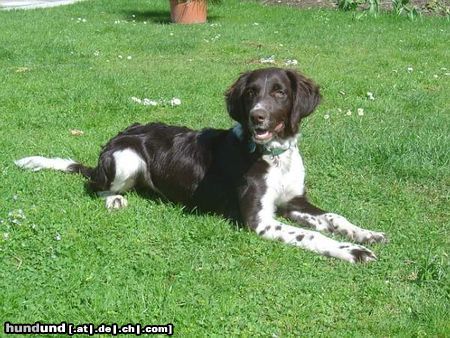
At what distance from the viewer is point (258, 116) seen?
456 centimetres

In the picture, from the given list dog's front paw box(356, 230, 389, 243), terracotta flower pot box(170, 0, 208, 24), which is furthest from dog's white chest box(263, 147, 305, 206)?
terracotta flower pot box(170, 0, 208, 24)

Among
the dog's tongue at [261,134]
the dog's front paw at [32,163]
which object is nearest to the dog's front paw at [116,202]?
the dog's front paw at [32,163]

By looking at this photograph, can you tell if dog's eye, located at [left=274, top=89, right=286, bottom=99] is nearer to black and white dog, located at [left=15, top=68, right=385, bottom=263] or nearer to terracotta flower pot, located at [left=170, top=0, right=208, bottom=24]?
black and white dog, located at [left=15, top=68, right=385, bottom=263]

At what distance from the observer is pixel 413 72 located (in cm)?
967

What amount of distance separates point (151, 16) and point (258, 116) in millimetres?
12124

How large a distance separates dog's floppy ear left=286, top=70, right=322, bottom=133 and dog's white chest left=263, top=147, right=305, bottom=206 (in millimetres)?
224

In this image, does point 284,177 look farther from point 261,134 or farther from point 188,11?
point 188,11

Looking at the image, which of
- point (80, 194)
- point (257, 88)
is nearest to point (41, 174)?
point (80, 194)

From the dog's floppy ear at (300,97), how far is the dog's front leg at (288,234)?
1.98ft

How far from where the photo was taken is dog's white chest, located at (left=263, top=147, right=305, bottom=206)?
191 inches

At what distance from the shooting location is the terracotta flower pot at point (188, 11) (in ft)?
47.8

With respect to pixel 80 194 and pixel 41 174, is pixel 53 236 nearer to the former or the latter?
pixel 80 194

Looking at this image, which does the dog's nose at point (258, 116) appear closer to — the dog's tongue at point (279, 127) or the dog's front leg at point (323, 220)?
the dog's tongue at point (279, 127)

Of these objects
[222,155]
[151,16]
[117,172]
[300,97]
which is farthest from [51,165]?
[151,16]
